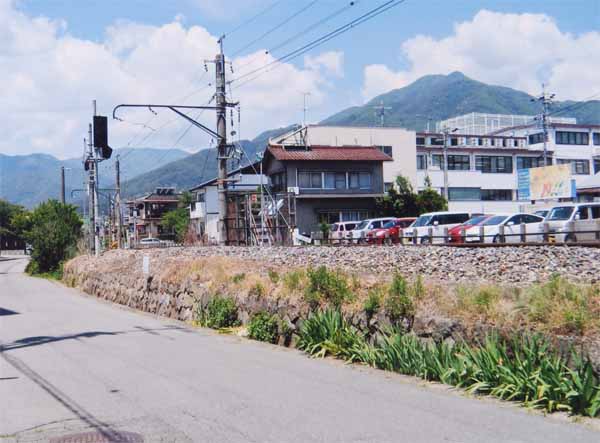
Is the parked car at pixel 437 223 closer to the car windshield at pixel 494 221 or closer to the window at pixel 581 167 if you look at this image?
the car windshield at pixel 494 221

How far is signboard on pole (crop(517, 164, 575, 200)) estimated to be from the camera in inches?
1954

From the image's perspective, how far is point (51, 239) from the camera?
174 feet

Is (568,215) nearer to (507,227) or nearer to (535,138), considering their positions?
(507,227)

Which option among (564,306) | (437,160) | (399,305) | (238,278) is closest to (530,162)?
(437,160)

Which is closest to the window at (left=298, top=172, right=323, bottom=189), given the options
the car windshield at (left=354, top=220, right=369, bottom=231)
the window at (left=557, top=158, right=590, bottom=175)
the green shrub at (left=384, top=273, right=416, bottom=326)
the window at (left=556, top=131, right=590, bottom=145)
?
the car windshield at (left=354, top=220, right=369, bottom=231)

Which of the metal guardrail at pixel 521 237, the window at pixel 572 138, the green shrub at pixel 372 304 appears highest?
the window at pixel 572 138

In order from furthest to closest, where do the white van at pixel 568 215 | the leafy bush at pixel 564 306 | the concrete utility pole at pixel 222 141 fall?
the concrete utility pole at pixel 222 141 → the white van at pixel 568 215 → the leafy bush at pixel 564 306

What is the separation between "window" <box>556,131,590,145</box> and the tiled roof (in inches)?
1156

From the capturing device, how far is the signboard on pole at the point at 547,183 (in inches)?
1954

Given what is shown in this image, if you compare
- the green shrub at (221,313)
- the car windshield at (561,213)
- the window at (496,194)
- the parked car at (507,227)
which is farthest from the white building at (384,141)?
the green shrub at (221,313)

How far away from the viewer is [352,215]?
2237 inches

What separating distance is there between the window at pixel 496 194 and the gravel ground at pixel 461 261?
171 feet

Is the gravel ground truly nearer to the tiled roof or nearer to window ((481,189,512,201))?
the tiled roof

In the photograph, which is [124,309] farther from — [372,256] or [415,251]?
[415,251]
